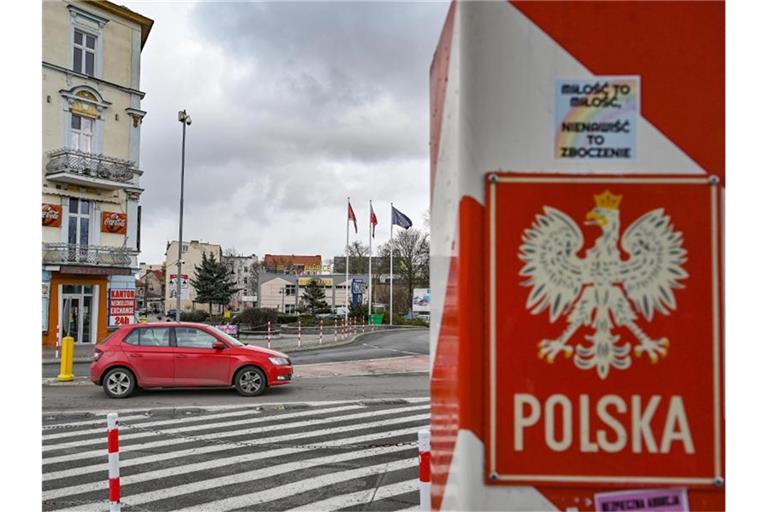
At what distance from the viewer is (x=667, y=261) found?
5.78ft

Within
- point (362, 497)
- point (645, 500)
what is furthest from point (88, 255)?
point (645, 500)

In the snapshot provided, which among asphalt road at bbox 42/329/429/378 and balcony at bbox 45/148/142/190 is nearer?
asphalt road at bbox 42/329/429/378

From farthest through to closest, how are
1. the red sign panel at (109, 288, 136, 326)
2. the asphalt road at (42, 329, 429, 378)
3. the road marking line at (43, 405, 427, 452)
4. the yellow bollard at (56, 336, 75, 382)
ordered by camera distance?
1. the red sign panel at (109, 288, 136, 326)
2. the asphalt road at (42, 329, 429, 378)
3. the yellow bollard at (56, 336, 75, 382)
4. the road marking line at (43, 405, 427, 452)

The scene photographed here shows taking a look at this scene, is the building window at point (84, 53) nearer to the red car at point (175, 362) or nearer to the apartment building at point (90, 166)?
the apartment building at point (90, 166)

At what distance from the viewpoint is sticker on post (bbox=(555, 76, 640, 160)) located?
1.80m

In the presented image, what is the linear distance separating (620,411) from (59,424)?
1086 cm

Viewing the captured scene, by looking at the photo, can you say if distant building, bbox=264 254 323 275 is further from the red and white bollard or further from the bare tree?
the red and white bollard

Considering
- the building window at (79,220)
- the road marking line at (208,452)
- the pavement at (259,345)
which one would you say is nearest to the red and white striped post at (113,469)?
the road marking line at (208,452)

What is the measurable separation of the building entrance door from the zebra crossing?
66.1 feet

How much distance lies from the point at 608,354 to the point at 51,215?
102 ft

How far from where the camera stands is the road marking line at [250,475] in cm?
631

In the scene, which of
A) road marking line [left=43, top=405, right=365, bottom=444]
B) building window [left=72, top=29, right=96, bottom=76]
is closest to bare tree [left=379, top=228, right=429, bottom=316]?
building window [left=72, top=29, right=96, bottom=76]

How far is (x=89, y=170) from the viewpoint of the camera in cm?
2941

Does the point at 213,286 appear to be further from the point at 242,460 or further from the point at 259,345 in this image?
the point at 242,460
